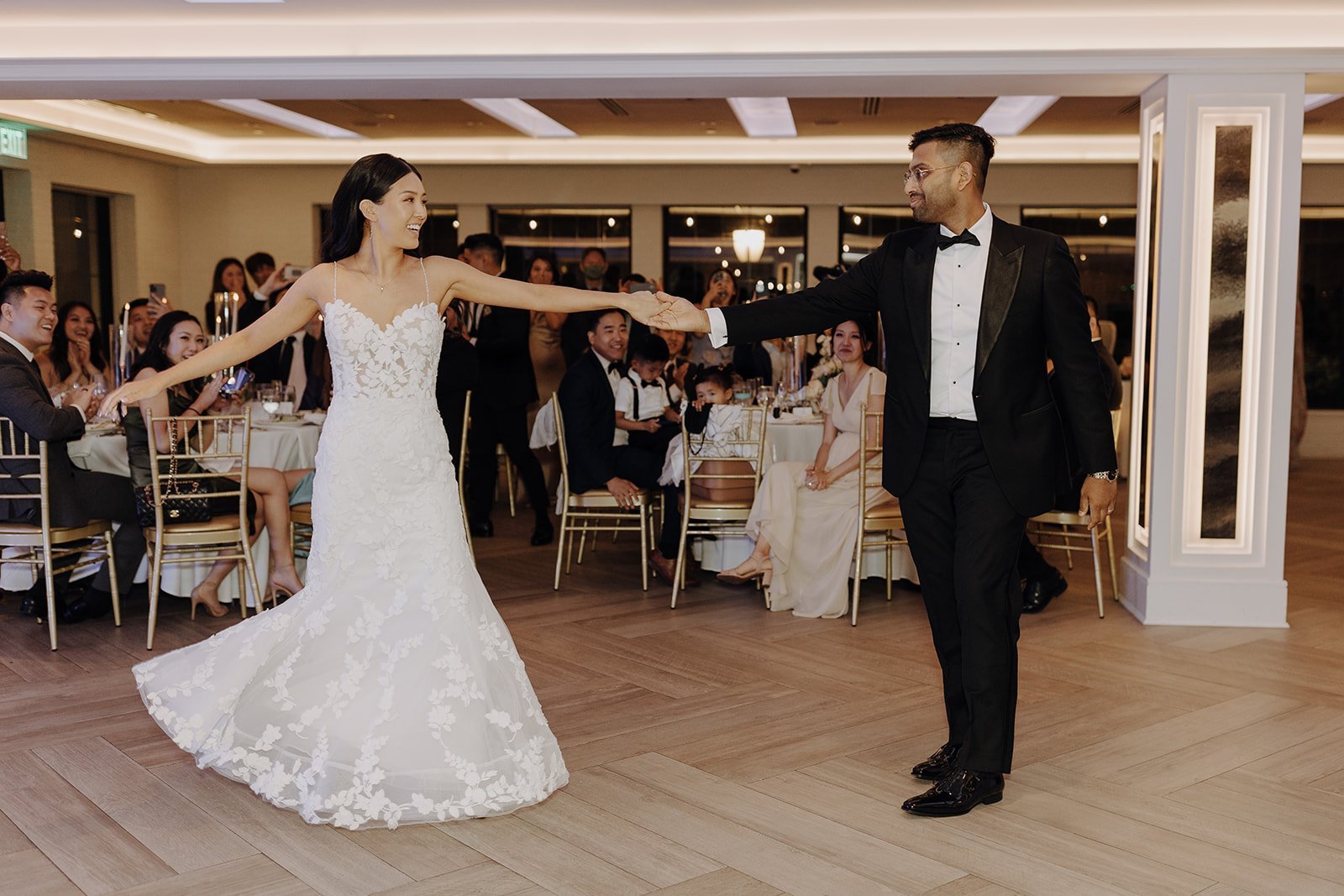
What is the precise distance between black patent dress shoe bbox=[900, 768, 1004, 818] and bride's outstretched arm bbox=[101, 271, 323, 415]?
2.10m

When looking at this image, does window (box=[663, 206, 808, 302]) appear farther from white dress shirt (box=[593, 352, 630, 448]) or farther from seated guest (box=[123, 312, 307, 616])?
seated guest (box=[123, 312, 307, 616])

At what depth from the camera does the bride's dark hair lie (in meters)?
3.32

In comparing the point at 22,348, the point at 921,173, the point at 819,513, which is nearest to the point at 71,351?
the point at 22,348

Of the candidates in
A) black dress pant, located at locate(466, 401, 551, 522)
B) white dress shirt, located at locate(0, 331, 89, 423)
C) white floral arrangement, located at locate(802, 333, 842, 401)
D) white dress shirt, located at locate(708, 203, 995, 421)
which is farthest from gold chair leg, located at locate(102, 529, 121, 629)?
white dress shirt, located at locate(708, 203, 995, 421)

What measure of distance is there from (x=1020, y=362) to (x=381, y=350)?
1670mm

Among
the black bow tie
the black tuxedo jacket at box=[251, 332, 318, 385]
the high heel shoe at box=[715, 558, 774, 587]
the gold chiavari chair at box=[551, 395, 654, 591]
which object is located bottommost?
the high heel shoe at box=[715, 558, 774, 587]

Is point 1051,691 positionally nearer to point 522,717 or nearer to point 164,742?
point 522,717

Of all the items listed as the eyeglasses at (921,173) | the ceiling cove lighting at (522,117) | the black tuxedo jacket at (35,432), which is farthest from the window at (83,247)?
the eyeglasses at (921,173)

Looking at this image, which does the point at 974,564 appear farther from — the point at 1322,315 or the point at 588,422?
the point at 1322,315

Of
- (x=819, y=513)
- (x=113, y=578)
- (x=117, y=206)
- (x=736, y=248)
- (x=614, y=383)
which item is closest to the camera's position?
(x=113, y=578)

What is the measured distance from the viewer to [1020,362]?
320 centimetres

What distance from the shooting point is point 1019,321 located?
3.17 m

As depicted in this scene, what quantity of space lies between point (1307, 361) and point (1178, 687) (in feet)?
31.4

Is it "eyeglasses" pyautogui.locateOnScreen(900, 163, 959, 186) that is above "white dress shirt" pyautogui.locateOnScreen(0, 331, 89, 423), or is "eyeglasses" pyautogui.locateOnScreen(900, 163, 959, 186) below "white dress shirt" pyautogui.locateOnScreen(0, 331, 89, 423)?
above
